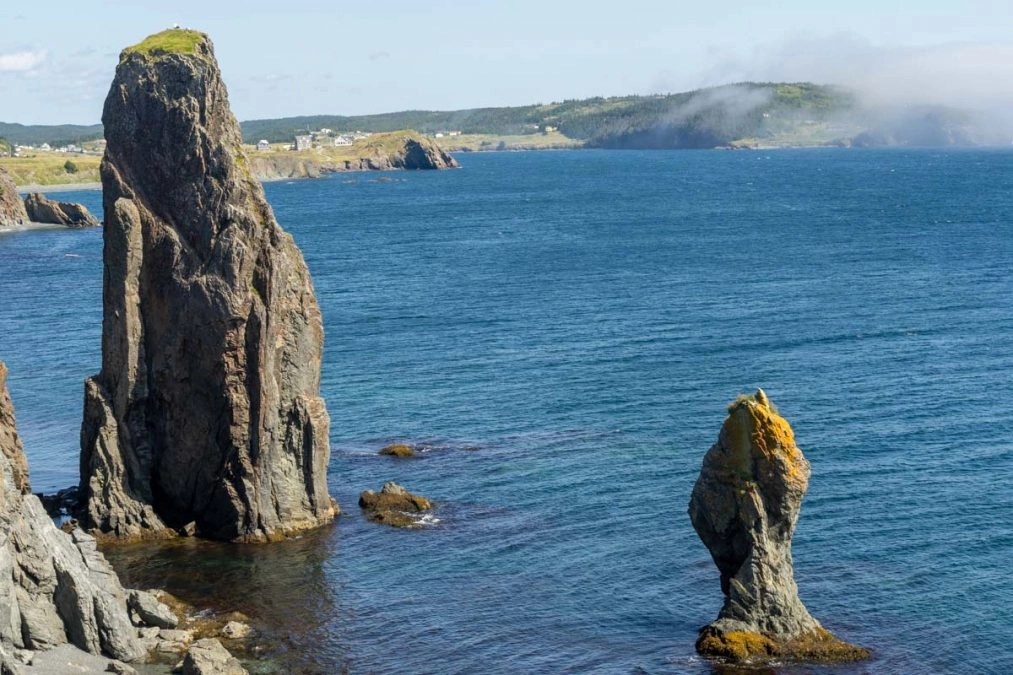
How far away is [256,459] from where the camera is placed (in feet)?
223

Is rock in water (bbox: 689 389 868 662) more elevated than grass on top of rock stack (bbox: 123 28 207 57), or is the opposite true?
grass on top of rock stack (bbox: 123 28 207 57)

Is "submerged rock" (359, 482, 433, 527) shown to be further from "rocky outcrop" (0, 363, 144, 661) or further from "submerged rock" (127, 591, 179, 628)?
"rocky outcrop" (0, 363, 144, 661)

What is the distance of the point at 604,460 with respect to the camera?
79.4 m

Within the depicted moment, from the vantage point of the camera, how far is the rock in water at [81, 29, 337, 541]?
68.0m

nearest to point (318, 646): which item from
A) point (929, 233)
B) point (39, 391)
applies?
point (39, 391)

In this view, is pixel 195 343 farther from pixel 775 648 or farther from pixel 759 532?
pixel 775 648

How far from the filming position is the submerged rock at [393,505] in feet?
232

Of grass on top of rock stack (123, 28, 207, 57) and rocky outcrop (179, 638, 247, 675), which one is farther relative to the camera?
grass on top of rock stack (123, 28, 207, 57)

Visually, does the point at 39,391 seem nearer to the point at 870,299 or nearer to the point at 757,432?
the point at 757,432

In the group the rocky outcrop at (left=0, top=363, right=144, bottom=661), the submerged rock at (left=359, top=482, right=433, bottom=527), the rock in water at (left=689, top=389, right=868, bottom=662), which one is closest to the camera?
the rocky outcrop at (left=0, top=363, right=144, bottom=661)

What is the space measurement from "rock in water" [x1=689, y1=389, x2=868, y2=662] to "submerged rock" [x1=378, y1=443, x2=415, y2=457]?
29.4m

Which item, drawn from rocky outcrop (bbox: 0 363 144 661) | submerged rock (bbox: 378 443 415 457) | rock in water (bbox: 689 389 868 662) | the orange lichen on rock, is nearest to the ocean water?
the orange lichen on rock

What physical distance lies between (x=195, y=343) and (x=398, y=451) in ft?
57.6

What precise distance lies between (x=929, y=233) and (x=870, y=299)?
65.4 meters
